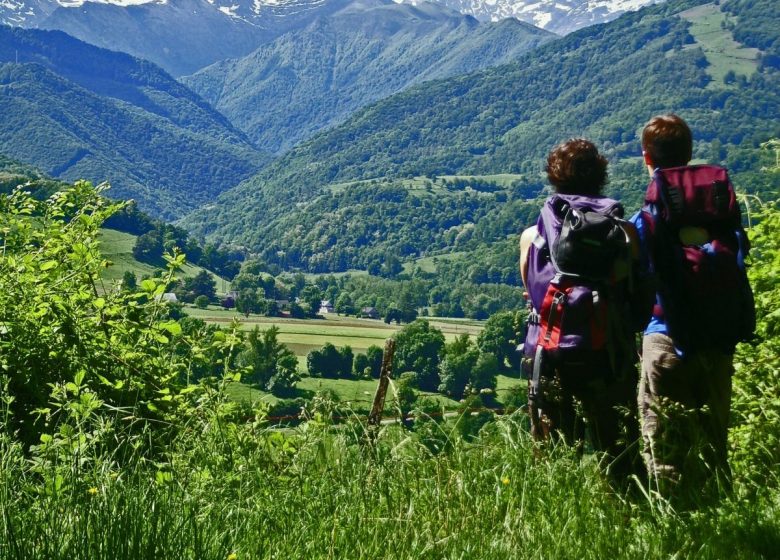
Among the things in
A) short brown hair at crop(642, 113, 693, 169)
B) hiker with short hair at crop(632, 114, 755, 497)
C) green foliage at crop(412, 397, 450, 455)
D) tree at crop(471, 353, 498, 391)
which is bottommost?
tree at crop(471, 353, 498, 391)

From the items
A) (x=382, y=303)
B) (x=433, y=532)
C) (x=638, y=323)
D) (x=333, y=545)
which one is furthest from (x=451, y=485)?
(x=382, y=303)

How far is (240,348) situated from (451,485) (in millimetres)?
2671

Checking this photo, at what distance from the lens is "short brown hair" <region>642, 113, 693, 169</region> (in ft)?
13.2

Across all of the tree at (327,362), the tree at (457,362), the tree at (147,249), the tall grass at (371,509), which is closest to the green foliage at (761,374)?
the tall grass at (371,509)

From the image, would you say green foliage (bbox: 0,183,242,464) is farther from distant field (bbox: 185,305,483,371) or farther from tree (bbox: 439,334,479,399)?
distant field (bbox: 185,305,483,371)

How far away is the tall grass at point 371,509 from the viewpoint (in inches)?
103

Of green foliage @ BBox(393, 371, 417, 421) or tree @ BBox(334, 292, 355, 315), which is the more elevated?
tree @ BBox(334, 292, 355, 315)

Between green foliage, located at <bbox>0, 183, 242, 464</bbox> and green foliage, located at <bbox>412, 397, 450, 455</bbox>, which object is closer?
green foliage, located at <bbox>412, 397, 450, 455</bbox>

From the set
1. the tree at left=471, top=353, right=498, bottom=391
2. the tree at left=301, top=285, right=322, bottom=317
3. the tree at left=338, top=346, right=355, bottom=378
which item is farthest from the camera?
the tree at left=301, top=285, right=322, bottom=317

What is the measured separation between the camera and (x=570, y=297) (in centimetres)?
369

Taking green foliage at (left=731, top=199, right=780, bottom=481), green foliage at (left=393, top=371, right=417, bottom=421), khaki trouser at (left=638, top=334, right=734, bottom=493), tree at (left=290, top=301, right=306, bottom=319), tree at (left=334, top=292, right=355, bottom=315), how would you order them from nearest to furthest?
khaki trouser at (left=638, top=334, right=734, bottom=493)
green foliage at (left=393, top=371, right=417, bottom=421)
green foliage at (left=731, top=199, right=780, bottom=481)
tree at (left=290, top=301, right=306, bottom=319)
tree at (left=334, top=292, right=355, bottom=315)

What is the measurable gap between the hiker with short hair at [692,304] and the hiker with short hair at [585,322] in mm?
118

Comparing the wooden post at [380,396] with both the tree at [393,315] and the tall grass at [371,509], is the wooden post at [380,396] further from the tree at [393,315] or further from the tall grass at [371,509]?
the tree at [393,315]

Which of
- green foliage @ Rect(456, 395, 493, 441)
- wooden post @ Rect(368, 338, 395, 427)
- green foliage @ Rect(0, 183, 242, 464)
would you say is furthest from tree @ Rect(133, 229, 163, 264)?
green foliage @ Rect(456, 395, 493, 441)
